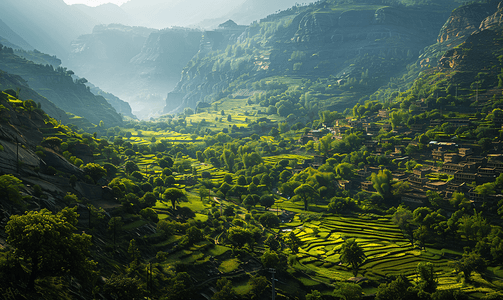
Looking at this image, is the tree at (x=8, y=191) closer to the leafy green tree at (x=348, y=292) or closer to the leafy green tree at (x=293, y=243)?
the leafy green tree at (x=348, y=292)

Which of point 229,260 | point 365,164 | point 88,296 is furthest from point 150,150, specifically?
point 88,296

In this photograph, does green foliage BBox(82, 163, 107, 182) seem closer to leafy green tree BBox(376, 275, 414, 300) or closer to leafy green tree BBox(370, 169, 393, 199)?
leafy green tree BBox(376, 275, 414, 300)

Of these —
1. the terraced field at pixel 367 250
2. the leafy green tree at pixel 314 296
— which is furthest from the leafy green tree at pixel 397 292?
the leafy green tree at pixel 314 296

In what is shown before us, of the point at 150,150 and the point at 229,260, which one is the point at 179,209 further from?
the point at 150,150

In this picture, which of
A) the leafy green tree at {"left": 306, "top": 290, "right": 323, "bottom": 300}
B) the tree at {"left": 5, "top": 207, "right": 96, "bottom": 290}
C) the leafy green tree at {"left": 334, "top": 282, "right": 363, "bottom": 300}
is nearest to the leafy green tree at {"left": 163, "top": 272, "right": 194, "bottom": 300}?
the tree at {"left": 5, "top": 207, "right": 96, "bottom": 290}

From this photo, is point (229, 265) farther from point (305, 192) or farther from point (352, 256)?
point (305, 192)
